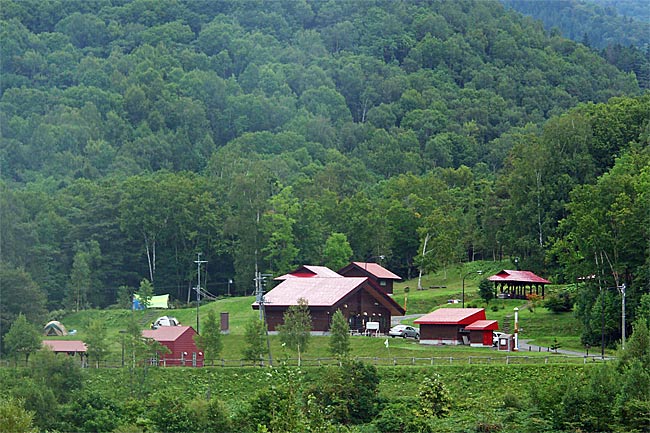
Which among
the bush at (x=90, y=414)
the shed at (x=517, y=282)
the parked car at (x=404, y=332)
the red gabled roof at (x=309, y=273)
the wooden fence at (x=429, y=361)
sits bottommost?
the bush at (x=90, y=414)

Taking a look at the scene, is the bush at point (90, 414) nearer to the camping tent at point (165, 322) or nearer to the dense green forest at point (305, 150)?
the camping tent at point (165, 322)

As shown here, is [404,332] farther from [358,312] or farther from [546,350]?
[546,350]

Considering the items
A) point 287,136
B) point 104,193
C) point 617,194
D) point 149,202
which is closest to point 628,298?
point 617,194

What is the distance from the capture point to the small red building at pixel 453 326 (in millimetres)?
60281

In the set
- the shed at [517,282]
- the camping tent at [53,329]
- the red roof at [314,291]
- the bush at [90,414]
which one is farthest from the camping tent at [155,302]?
the bush at [90,414]

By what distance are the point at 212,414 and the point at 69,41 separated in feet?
500

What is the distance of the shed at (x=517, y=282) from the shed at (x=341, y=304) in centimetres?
654

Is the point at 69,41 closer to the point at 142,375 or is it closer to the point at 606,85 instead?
the point at 606,85

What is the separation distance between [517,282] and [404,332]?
9.53 metres

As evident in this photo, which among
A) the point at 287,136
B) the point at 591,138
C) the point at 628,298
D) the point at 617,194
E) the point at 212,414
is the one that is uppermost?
the point at 287,136

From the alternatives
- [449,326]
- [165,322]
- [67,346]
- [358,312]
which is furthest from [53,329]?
[449,326]

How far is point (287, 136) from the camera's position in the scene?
147125 millimetres

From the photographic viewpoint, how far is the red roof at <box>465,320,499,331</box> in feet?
195

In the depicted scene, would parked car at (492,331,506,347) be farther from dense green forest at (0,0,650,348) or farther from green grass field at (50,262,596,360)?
dense green forest at (0,0,650,348)
